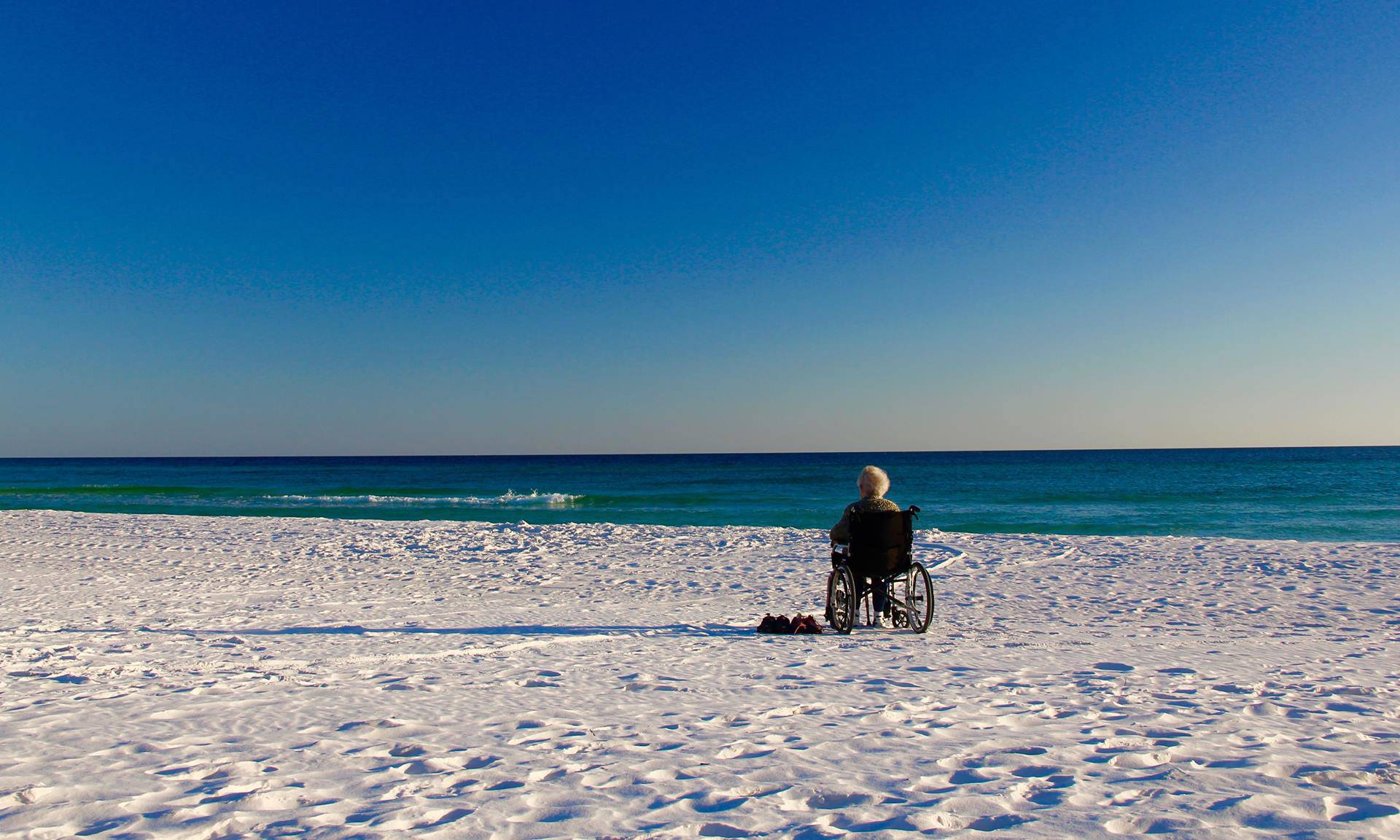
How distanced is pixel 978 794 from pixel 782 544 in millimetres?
12600

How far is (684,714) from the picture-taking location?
183 inches

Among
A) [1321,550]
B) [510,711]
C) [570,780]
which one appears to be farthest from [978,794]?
[1321,550]

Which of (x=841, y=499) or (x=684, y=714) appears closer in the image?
(x=684, y=714)

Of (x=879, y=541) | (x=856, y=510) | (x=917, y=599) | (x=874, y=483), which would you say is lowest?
(x=917, y=599)

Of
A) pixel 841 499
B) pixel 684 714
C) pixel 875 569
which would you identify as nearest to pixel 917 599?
pixel 875 569

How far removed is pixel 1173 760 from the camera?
12.1ft

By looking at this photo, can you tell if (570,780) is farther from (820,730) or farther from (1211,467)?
(1211,467)

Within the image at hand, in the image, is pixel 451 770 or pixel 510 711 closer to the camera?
pixel 451 770

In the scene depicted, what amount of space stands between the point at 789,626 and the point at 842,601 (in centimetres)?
52

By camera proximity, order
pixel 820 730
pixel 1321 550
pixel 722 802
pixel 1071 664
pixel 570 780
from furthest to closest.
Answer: pixel 1321 550 → pixel 1071 664 → pixel 820 730 → pixel 570 780 → pixel 722 802

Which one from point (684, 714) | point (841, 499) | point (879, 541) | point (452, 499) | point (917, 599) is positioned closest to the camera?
point (684, 714)

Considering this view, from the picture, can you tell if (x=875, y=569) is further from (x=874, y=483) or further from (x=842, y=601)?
(x=874, y=483)

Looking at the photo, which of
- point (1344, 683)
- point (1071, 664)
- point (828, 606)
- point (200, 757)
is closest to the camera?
point (200, 757)

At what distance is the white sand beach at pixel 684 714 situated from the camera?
122 inches
